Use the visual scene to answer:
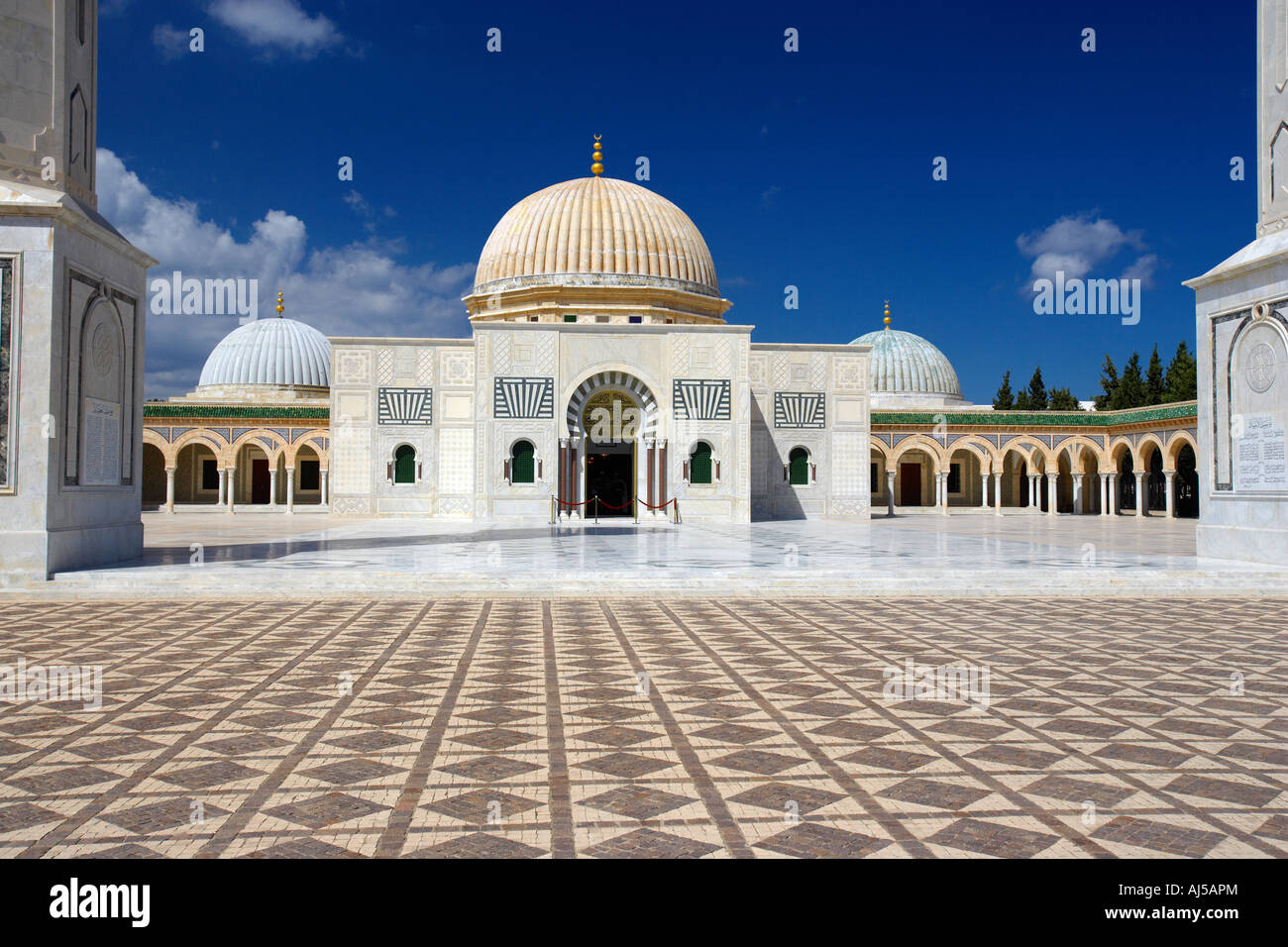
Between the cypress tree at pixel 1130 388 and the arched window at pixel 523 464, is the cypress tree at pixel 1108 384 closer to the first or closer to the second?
the cypress tree at pixel 1130 388

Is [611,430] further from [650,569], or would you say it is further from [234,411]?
[234,411]

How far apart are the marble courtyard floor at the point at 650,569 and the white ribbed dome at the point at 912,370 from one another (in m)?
19.8

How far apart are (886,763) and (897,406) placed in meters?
29.7

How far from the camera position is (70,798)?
259 centimetres

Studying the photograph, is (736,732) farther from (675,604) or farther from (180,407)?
(180,407)

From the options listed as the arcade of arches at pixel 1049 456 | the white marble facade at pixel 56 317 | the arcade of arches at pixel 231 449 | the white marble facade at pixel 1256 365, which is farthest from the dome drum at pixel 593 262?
the white marble facade at pixel 1256 365

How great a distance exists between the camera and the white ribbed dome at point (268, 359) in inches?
1193

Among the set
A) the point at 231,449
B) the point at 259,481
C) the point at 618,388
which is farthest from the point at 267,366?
the point at 618,388

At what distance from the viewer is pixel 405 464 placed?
2047 centimetres

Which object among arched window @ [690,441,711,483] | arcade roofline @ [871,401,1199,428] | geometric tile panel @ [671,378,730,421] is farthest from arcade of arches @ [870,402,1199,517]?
geometric tile panel @ [671,378,730,421]

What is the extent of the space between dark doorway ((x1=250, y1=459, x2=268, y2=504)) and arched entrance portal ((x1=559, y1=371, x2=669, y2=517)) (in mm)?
13075

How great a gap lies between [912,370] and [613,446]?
1647 centimetres

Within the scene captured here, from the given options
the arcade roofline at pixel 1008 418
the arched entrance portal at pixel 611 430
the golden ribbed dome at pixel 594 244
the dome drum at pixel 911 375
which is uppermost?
the golden ribbed dome at pixel 594 244

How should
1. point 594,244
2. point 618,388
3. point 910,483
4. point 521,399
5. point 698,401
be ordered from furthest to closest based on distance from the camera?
point 910,483
point 594,244
point 618,388
point 698,401
point 521,399
